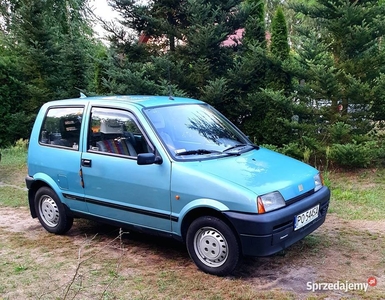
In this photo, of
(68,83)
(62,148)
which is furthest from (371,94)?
(68,83)

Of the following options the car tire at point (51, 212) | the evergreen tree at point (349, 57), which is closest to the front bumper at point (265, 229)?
the car tire at point (51, 212)

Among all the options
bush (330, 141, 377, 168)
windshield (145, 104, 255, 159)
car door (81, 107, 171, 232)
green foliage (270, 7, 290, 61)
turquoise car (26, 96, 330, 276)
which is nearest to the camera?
turquoise car (26, 96, 330, 276)

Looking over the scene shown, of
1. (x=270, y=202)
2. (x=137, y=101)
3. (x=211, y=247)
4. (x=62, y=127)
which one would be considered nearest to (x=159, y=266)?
(x=211, y=247)

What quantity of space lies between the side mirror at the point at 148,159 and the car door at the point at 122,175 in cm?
6

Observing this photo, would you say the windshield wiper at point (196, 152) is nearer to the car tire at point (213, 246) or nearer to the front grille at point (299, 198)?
the car tire at point (213, 246)

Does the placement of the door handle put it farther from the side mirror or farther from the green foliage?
the green foliage

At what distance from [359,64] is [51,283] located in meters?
6.81

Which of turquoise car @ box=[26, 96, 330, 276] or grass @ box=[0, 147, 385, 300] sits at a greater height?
turquoise car @ box=[26, 96, 330, 276]

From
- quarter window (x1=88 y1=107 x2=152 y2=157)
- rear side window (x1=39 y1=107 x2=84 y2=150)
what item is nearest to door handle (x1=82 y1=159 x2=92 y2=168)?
quarter window (x1=88 y1=107 x2=152 y2=157)

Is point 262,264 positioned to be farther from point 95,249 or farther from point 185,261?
point 95,249

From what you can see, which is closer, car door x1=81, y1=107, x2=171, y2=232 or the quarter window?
car door x1=81, y1=107, x2=171, y2=232

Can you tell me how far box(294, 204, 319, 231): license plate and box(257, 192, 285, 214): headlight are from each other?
24 cm

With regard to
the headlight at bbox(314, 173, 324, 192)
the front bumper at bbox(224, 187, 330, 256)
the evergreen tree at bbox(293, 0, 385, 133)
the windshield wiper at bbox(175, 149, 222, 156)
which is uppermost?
the evergreen tree at bbox(293, 0, 385, 133)

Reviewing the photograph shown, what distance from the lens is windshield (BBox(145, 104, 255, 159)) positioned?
13.9 ft
